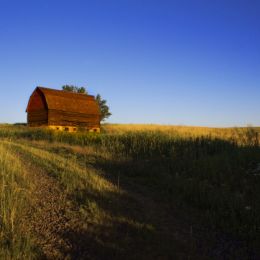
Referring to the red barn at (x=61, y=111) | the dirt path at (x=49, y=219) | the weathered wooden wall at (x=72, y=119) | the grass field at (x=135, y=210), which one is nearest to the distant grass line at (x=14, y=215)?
the grass field at (x=135, y=210)

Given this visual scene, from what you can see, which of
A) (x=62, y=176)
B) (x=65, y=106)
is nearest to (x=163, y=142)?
(x=62, y=176)

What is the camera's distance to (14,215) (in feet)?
17.9

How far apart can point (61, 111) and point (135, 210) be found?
29.3m

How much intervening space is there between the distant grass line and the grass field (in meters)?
0.01

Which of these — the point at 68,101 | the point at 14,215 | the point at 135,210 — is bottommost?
the point at 135,210

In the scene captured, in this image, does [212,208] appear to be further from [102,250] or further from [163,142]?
[163,142]

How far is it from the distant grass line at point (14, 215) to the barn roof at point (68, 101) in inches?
1067

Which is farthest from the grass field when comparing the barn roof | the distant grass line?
the barn roof

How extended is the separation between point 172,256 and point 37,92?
108 feet

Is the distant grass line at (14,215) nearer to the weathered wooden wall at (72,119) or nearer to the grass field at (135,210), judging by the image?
the grass field at (135,210)

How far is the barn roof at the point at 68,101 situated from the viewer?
34781 mm

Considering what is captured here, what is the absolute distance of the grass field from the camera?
5027 mm

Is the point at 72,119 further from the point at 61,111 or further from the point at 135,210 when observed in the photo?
the point at 135,210

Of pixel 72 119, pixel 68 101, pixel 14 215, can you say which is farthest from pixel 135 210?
pixel 68 101
